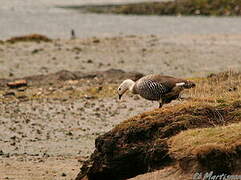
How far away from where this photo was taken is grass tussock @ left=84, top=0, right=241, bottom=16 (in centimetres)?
5447

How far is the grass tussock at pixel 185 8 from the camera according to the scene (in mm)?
54469

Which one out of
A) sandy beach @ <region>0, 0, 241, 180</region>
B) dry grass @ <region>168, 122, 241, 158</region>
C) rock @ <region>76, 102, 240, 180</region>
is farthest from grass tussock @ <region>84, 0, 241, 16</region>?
dry grass @ <region>168, 122, 241, 158</region>

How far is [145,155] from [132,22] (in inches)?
1616

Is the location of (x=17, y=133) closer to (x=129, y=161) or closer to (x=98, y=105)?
(x=98, y=105)

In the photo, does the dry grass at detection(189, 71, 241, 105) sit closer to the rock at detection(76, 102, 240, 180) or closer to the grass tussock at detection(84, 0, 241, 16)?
the rock at detection(76, 102, 240, 180)

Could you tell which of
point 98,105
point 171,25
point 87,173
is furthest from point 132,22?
point 87,173

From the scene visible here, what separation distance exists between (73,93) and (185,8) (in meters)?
36.7

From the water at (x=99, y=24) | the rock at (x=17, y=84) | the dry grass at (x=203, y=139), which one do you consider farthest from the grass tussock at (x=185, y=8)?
the dry grass at (x=203, y=139)

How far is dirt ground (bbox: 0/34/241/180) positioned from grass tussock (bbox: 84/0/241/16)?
60.3ft

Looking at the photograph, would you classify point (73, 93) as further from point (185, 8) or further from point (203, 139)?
point (185, 8)

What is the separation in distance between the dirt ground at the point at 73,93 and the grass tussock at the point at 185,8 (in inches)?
724

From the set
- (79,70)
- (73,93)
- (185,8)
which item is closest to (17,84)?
(73,93)

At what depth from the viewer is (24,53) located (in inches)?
1212

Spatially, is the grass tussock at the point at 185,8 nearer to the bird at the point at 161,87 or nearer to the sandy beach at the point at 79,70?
the sandy beach at the point at 79,70
